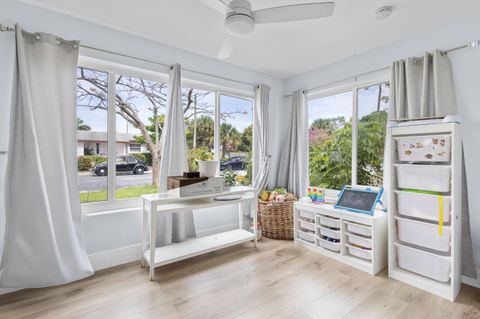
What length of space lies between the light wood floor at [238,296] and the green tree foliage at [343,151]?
1122mm

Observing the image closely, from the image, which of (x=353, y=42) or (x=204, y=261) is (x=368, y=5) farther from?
(x=204, y=261)

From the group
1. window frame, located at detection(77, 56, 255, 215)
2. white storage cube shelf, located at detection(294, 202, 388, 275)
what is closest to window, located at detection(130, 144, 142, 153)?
window frame, located at detection(77, 56, 255, 215)

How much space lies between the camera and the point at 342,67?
302 centimetres

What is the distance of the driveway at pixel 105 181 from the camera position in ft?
7.66

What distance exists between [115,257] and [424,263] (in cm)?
281

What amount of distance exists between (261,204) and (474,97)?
93.1 inches

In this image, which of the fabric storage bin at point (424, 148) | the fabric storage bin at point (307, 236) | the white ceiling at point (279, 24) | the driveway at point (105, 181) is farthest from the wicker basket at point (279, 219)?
the white ceiling at point (279, 24)

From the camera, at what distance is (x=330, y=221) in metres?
2.59

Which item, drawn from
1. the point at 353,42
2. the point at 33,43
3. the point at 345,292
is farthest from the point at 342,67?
the point at 33,43

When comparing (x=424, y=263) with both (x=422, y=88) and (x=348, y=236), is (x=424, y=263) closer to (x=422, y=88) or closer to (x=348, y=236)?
(x=348, y=236)

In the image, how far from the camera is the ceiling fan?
1461 mm

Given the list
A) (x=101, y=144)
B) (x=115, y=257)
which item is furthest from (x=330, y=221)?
(x=101, y=144)

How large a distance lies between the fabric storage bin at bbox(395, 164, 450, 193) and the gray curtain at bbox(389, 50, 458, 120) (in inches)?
19.8

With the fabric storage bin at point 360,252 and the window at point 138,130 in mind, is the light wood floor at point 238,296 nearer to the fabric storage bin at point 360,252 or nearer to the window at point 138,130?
the fabric storage bin at point 360,252
